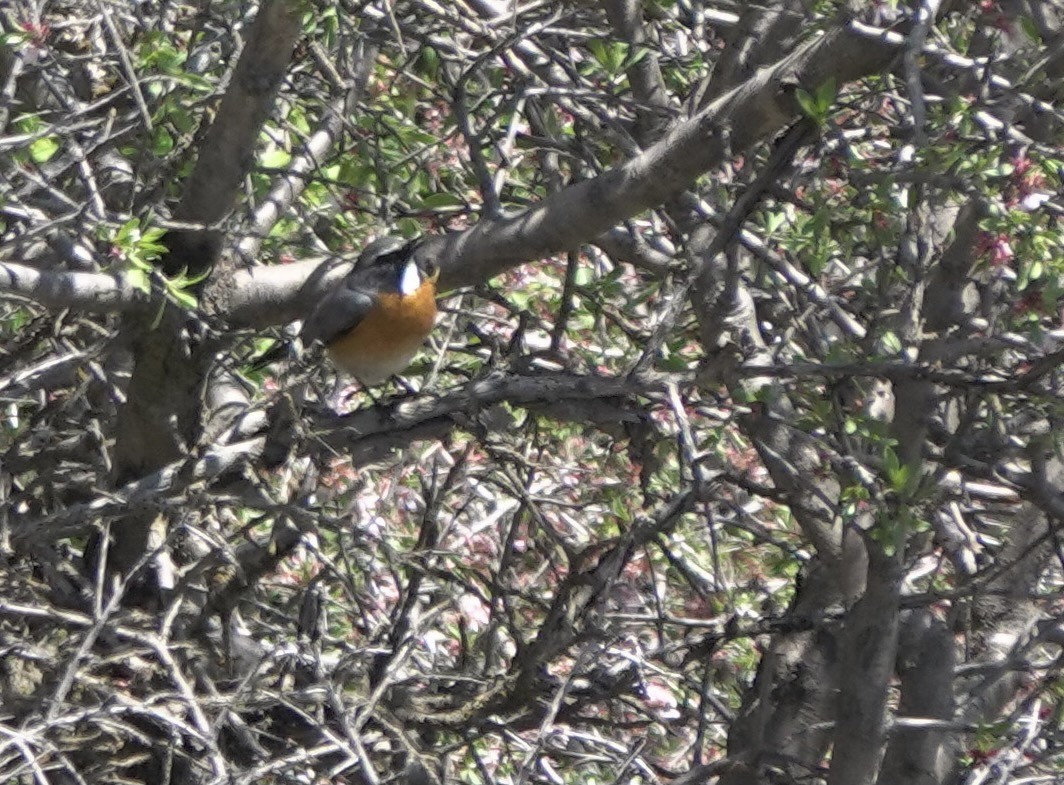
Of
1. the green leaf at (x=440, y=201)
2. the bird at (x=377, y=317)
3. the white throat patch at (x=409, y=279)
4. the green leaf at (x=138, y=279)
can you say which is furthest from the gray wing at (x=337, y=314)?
the green leaf at (x=138, y=279)

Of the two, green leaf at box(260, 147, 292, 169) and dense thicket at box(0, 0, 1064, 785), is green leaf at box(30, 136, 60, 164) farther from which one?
green leaf at box(260, 147, 292, 169)

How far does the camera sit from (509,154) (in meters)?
3.98

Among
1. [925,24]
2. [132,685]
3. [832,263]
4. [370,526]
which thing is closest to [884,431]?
[925,24]

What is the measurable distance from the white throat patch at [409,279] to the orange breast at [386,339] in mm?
24

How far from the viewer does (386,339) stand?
493 cm

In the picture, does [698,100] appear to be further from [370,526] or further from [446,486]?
Answer: [370,526]

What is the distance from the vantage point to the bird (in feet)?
14.5

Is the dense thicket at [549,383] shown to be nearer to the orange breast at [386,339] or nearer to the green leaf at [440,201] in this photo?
Answer: the green leaf at [440,201]

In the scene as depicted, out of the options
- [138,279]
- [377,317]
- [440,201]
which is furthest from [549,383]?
[377,317]

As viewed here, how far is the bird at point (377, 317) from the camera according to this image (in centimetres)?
443

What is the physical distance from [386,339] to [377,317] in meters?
0.12

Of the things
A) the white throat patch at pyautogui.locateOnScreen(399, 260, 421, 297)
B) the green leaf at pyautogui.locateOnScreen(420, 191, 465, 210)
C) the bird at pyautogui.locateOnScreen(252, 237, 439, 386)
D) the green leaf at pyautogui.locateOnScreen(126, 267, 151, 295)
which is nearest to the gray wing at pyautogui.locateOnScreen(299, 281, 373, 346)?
the bird at pyautogui.locateOnScreen(252, 237, 439, 386)

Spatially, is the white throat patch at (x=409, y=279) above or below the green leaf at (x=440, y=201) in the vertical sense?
above

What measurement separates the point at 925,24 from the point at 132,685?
7.96ft
